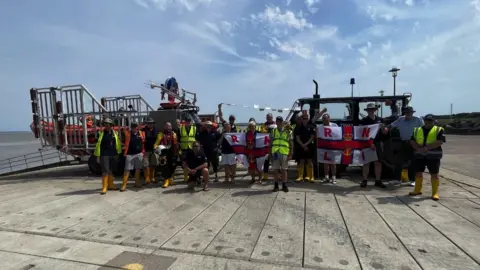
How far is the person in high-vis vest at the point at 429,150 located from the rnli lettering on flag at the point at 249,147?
134 inches

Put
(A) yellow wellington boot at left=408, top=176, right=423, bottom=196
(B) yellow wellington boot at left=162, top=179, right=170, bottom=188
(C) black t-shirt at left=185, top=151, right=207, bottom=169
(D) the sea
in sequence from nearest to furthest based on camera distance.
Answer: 1. (A) yellow wellington boot at left=408, top=176, right=423, bottom=196
2. (C) black t-shirt at left=185, top=151, right=207, bottom=169
3. (B) yellow wellington boot at left=162, top=179, right=170, bottom=188
4. (D) the sea

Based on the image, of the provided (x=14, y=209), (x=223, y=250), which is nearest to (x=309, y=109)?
(x=223, y=250)

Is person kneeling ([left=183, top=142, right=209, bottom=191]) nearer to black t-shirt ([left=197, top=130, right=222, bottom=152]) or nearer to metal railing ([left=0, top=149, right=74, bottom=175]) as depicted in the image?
black t-shirt ([left=197, top=130, right=222, bottom=152])

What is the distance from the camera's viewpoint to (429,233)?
414 centimetres

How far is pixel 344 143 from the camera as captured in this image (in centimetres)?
754

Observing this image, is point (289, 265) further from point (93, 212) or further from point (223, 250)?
point (93, 212)

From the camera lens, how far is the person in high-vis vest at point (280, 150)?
21.8 feet

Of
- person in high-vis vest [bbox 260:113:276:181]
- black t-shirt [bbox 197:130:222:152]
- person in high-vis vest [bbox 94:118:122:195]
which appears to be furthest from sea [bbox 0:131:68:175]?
person in high-vis vest [bbox 260:113:276:181]

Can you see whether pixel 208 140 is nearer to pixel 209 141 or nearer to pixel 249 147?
pixel 209 141

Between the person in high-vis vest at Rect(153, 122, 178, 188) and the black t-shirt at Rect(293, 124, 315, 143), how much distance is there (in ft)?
10.7

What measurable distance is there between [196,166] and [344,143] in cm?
387

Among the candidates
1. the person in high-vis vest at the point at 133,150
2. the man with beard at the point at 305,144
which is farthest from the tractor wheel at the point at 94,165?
the man with beard at the point at 305,144

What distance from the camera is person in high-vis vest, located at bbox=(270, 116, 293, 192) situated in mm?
6645

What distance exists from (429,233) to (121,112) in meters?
8.87
